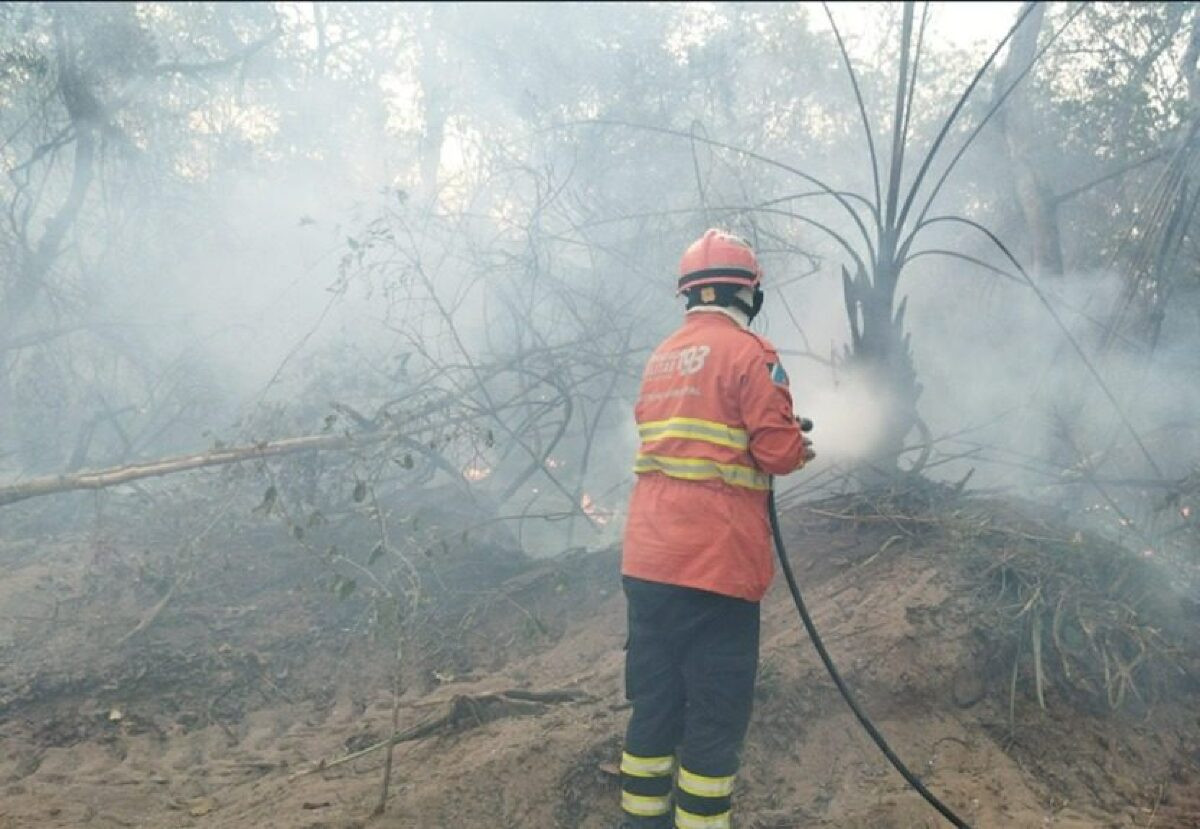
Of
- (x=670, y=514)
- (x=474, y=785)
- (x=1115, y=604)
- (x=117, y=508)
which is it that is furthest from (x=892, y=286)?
(x=117, y=508)

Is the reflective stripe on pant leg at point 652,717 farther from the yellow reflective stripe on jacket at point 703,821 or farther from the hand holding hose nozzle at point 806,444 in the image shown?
the hand holding hose nozzle at point 806,444

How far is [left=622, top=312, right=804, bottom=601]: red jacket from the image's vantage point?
3150mm

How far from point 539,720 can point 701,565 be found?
1.32 meters

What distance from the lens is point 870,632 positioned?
14.2 ft

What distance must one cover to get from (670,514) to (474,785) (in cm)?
136

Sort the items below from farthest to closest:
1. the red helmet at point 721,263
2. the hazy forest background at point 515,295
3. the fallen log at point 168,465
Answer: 1. the hazy forest background at point 515,295
2. the fallen log at point 168,465
3. the red helmet at point 721,263

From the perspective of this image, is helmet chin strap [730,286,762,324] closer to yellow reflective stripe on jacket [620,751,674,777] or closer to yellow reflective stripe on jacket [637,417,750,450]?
yellow reflective stripe on jacket [637,417,750,450]

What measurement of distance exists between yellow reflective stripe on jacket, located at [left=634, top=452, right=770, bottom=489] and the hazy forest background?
1453 mm

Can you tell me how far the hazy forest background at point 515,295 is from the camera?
5652 mm

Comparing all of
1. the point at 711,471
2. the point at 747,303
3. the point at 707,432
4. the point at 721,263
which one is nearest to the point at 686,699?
the point at 711,471

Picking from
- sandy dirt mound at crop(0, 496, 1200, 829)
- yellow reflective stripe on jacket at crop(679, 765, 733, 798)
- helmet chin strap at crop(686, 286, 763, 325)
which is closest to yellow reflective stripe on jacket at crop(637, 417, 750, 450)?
helmet chin strap at crop(686, 286, 763, 325)

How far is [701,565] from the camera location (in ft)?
10.3

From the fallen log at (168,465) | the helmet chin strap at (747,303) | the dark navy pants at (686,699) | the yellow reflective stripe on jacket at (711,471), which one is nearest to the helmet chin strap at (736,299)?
the helmet chin strap at (747,303)

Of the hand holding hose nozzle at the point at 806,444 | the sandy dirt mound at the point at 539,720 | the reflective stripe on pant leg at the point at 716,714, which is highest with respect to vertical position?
the hand holding hose nozzle at the point at 806,444
